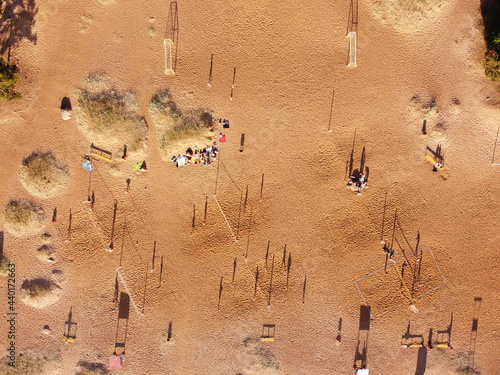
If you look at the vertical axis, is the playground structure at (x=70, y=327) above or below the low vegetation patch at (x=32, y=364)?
above

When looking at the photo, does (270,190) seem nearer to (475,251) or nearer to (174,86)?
(174,86)

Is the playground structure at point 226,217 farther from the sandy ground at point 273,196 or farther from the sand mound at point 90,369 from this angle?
the sand mound at point 90,369

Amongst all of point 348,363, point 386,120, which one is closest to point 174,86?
point 386,120

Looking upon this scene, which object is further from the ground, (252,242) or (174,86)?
(174,86)

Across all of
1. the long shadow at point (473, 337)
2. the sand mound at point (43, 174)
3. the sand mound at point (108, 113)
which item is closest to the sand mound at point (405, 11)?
the sand mound at point (108, 113)

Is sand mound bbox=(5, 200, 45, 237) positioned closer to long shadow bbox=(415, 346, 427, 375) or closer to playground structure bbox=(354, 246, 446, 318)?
playground structure bbox=(354, 246, 446, 318)

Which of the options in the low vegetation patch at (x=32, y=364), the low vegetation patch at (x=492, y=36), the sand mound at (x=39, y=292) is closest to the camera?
the low vegetation patch at (x=492, y=36)

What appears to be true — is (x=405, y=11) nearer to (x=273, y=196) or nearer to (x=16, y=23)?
(x=273, y=196)
